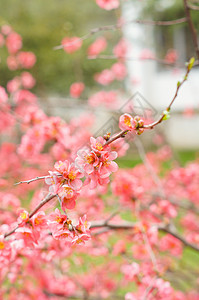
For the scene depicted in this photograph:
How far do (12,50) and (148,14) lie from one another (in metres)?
4.86

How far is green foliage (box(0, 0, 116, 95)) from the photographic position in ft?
32.1

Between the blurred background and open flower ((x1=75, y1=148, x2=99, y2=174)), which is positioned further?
the blurred background

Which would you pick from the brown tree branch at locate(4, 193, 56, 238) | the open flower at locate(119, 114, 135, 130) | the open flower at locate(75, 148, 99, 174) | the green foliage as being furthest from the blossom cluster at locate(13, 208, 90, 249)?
the green foliage

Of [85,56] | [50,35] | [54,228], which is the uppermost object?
[50,35]

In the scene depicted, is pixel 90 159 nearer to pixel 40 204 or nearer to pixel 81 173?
pixel 81 173

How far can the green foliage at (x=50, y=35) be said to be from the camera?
978cm

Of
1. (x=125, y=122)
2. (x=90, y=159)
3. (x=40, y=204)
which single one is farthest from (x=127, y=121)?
(x=40, y=204)

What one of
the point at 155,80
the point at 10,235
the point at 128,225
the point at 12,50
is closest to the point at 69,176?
the point at 10,235

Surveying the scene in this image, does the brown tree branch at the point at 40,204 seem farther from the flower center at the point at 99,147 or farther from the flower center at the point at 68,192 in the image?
the flower center at the point at 99,147

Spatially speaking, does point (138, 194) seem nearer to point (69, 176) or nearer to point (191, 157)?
point (69, 176)

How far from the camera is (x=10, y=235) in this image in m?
1.11

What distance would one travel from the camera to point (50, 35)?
9.87 metres

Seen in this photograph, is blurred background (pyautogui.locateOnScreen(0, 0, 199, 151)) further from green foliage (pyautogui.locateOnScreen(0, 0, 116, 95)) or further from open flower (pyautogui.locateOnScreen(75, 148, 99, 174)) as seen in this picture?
open flower (pyautogui.locateOnScreen(75, 148, 99, 174))

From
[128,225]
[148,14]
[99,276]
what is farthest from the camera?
[148,14]
